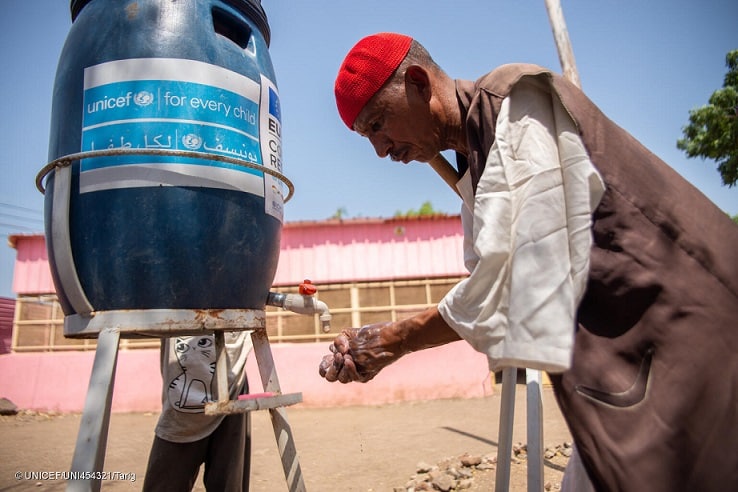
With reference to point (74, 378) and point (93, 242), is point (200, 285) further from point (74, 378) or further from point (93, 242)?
point (74, 378)

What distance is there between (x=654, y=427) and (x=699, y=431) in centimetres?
9

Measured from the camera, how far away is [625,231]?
0.93 m

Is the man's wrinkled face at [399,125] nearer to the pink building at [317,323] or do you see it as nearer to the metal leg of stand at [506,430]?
the metal leg of stand at [506,430]

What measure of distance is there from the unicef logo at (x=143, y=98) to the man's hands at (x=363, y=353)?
0.98 meters

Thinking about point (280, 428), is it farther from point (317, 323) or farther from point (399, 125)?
point (317, 323)

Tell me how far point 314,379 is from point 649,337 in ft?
25.5

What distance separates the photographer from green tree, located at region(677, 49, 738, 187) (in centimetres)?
900

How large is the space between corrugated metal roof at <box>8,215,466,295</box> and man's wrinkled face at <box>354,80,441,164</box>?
7.23 metres

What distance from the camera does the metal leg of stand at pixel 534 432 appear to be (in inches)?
60.2

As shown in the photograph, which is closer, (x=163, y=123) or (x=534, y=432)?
(x=163, y=123)

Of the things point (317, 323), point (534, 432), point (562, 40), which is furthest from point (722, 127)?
point (534, 432)

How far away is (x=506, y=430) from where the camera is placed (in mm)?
1666

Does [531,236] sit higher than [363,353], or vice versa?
[531,236]

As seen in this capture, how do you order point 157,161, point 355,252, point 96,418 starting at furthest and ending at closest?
point 355,252 → point 157,161 → point 96,418
